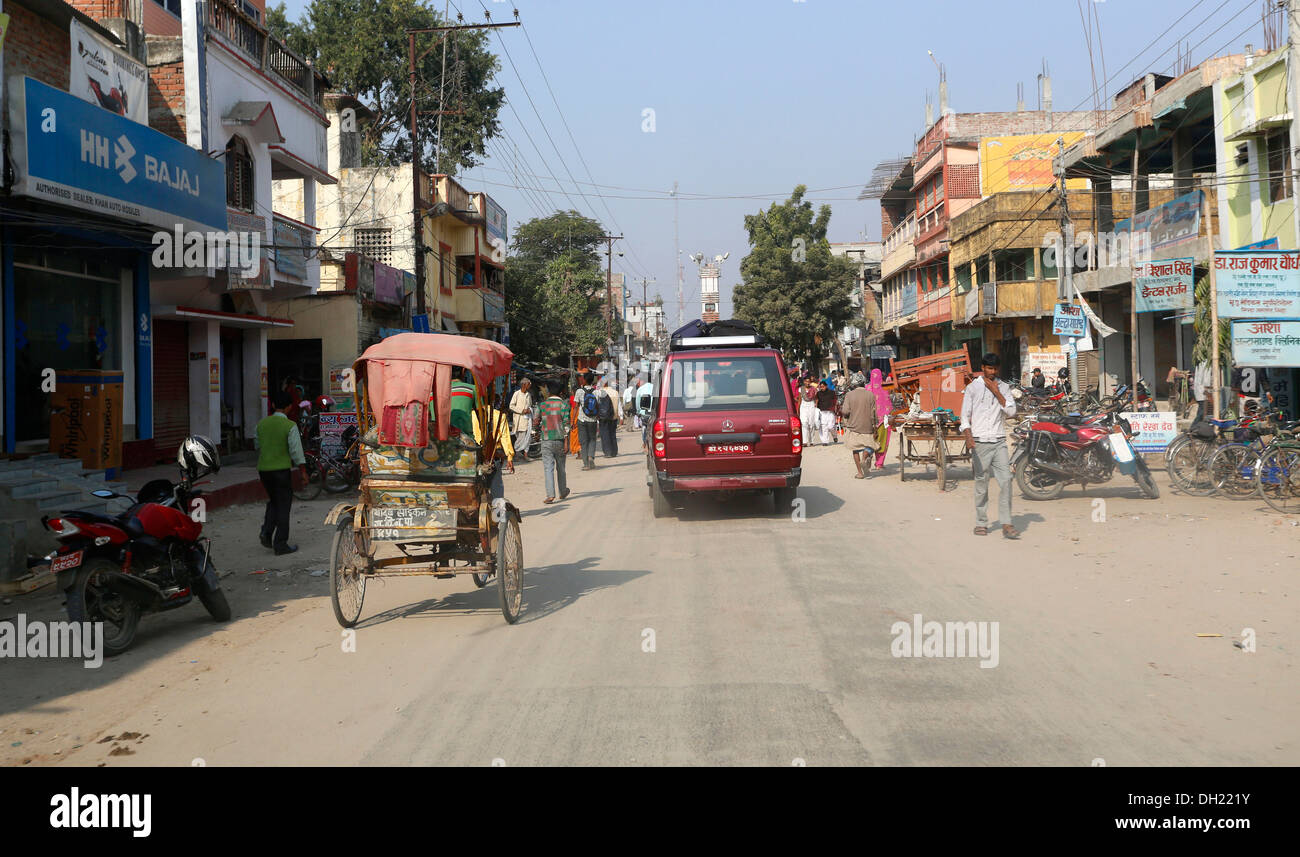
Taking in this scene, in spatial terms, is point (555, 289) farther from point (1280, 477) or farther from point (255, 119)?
point (1280, 477)

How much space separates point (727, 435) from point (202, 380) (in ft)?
41.6

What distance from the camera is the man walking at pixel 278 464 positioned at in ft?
35.1

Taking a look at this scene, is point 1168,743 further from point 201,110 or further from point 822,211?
point 822,211

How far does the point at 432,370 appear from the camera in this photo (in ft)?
22.7

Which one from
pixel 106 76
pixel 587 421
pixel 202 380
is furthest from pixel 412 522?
pixel 202 380

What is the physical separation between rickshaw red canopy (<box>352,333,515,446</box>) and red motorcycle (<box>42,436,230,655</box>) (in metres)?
1.93

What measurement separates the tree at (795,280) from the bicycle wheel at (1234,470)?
34739 mm

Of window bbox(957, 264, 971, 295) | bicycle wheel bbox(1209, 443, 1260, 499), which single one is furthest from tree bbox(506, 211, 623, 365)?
bicycle wheel bbox(1209, 443, 1260, 499)

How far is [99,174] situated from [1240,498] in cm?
1582

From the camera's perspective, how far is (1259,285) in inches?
521

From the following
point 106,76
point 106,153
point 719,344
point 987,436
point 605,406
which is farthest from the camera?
point 605,406

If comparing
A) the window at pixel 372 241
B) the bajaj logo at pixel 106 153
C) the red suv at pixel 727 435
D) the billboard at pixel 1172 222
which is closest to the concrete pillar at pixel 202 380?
the bajaj logo at pixel 106 153
